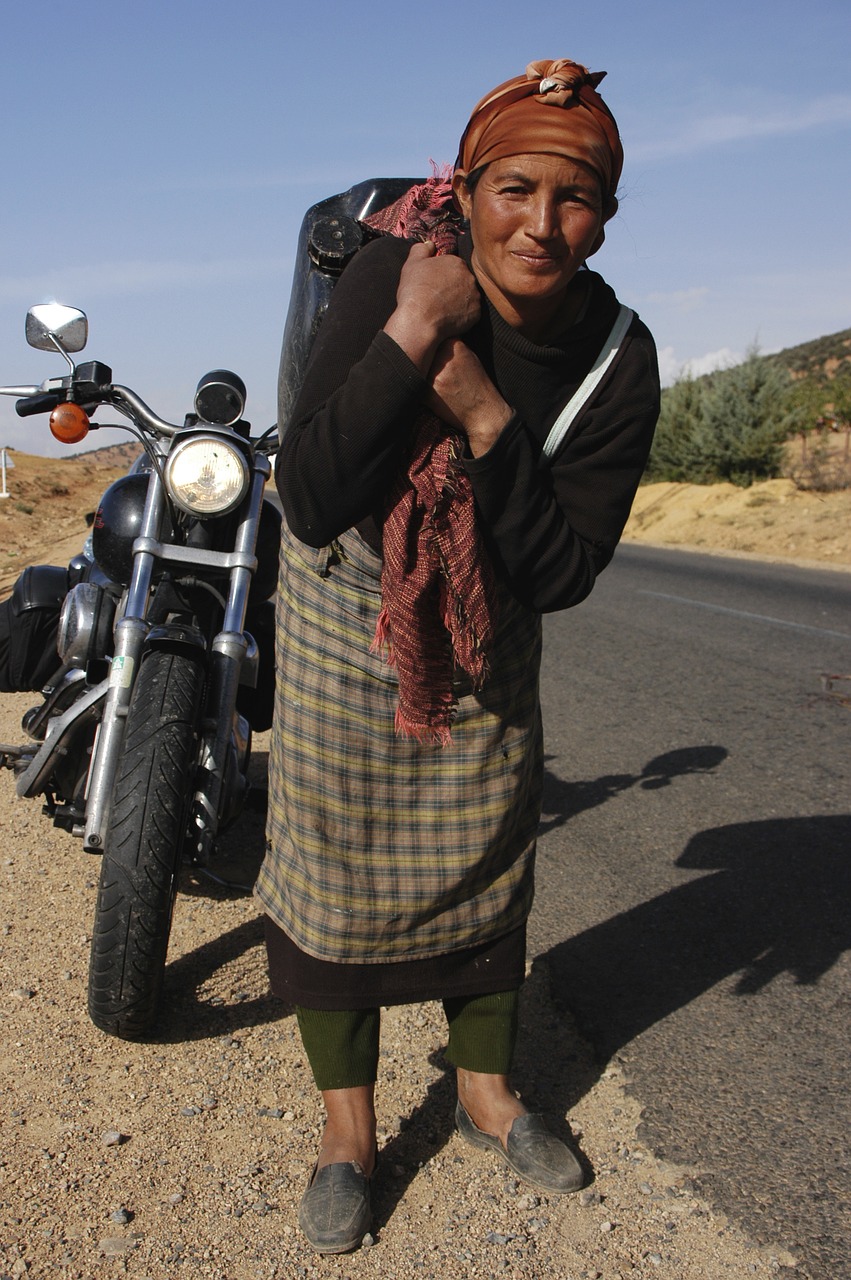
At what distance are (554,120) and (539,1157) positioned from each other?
180cm

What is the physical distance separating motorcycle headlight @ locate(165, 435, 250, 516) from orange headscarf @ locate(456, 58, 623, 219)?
Result: 139 cm

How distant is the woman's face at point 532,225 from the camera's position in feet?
5.85

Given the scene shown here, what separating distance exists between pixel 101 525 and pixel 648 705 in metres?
3.72

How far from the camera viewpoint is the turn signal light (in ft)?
A: 11.0

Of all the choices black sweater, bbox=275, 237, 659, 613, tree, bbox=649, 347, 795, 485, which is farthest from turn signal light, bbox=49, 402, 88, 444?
tree, bbox=649, 347, 795, 485

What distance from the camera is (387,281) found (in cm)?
183

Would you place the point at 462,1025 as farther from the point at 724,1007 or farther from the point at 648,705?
the point at 648,705

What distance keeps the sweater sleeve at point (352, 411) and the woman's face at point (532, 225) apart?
0.15 metres

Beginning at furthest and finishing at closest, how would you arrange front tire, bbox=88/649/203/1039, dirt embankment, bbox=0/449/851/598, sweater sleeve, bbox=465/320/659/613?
dirt embankment, bbox=0/449/851/598 → front tire, bbox=88/649/203/1039 → sweater sleeve, bbox=465/320/659/613

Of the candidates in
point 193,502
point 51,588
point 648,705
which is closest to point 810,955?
point 193,502

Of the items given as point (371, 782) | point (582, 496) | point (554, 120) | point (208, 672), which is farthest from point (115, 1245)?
point (554, 120)

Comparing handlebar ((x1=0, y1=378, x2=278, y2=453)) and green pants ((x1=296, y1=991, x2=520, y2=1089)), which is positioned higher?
handlebar ((x1=0, y1=378, x2=278, y2=453))

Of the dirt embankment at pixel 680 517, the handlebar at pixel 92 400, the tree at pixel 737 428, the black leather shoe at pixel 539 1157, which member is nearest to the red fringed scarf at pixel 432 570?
the black leather shoe at pixel 539 1157

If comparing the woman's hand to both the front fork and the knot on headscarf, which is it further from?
the front fork
